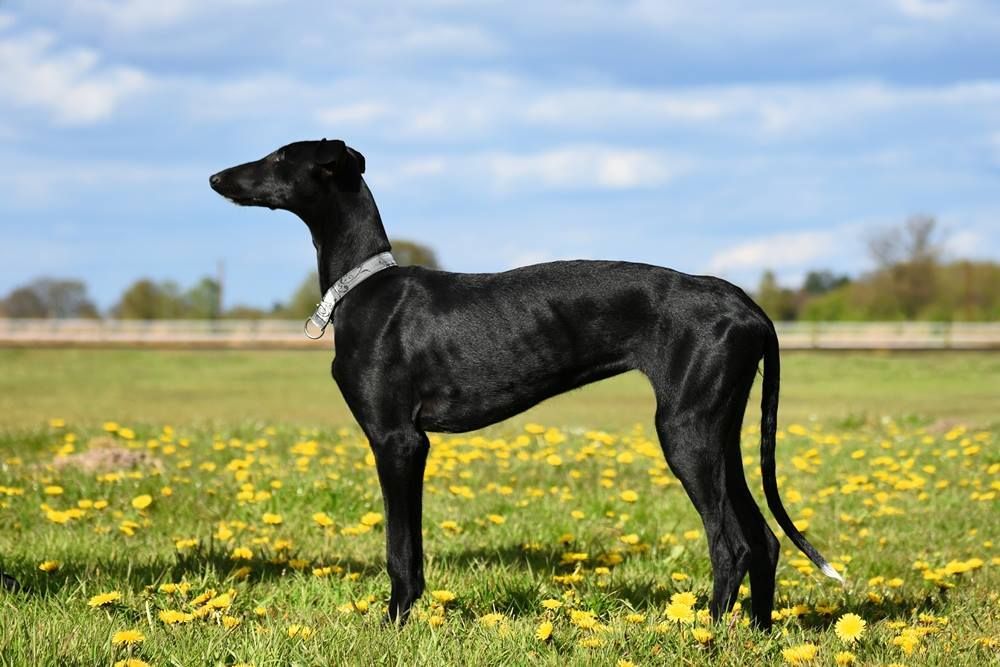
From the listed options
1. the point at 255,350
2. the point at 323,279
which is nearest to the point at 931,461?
the point at 323,279

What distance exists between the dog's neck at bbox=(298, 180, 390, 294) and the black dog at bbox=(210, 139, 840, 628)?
2.3 inches

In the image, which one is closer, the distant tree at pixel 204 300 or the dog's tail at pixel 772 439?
the dog's tail at pixel 772 439

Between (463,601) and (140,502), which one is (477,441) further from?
(463,601)

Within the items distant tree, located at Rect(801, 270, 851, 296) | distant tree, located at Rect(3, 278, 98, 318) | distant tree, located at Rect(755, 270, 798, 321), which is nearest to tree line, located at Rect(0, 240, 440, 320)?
distant tree, located at Rect(3, 278, 98, 318)

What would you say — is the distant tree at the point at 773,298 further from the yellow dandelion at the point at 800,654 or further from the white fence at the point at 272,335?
the yellow dandelion at the point at 800,654

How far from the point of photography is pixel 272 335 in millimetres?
46312

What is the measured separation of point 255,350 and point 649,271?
123 feet

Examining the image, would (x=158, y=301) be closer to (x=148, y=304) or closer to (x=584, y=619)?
(x=148, y=304)

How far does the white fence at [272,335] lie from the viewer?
1586 inches

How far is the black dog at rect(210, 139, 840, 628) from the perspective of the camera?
405 centimetres

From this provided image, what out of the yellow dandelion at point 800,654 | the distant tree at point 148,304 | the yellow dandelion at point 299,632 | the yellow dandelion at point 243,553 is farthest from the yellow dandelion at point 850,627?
the distant tree at point 148,304

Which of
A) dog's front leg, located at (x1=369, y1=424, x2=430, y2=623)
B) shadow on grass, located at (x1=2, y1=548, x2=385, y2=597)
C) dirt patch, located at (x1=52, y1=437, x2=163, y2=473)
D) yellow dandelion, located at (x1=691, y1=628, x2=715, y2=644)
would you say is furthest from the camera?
dirt patch, located at (x1=52, y1=437, x2=163, y2=473)

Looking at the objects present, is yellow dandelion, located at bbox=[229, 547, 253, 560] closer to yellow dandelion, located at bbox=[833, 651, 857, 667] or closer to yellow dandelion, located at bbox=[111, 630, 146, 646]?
yellow dandelion, located at bbox=[111, 630, 146, 646]

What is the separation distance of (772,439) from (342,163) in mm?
2143
